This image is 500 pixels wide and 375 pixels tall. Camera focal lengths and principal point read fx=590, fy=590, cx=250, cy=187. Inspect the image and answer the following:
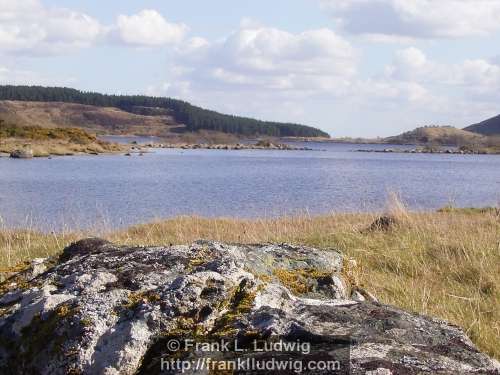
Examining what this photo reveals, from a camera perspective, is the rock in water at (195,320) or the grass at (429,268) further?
the grass at (429,268)

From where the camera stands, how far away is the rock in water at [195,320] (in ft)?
8.18

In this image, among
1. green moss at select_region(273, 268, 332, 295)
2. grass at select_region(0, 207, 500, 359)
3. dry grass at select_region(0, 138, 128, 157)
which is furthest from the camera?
dry grass at select_region(0, 138, 128, 157)

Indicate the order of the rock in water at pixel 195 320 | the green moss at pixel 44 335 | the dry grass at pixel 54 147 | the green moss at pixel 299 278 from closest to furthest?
the rock in water at pixel 195 320 → the green moss at pixel 44 335 → the green moss at pixel 299 278 → the dry grass at pixel 54 147

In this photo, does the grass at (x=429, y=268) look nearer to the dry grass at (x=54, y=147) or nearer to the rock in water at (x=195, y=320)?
the rock in water at (x=195, y=320)

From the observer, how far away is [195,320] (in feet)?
9.41

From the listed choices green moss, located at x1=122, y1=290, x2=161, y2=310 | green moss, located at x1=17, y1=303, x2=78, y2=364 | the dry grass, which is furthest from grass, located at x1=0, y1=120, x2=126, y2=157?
green moss, located at x1=122, y1=290, x2=161, y2=310

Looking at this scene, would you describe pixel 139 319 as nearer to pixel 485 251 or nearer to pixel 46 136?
pixel 485 251

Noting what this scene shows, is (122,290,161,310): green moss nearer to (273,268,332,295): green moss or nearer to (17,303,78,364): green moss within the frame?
(17,303,78,364): green moss

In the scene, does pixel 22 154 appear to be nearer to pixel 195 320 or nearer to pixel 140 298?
pixel 140 298

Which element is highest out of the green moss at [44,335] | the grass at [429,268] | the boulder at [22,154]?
the green moss at [44,335]

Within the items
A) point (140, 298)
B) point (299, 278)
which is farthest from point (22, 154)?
point (140, 298)

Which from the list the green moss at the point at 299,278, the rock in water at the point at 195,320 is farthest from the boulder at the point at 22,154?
the green moss at the point at 299,278

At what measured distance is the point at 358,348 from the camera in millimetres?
2408

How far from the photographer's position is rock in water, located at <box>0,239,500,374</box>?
8.18ft
